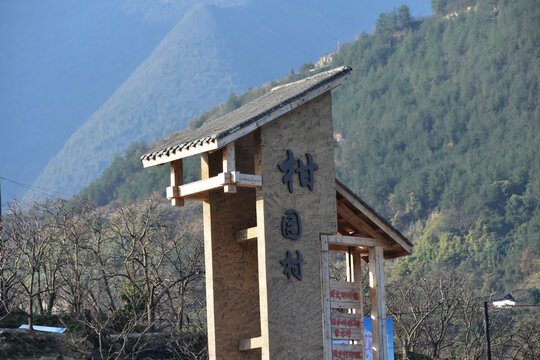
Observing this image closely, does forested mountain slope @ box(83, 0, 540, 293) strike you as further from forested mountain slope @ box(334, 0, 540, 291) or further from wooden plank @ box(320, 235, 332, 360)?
wooden plank @ box(320, 235, 332, 360)

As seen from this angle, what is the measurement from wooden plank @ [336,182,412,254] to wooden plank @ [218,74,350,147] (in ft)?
4.23

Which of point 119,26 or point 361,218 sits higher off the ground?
point 119,26

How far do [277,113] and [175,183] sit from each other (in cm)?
171

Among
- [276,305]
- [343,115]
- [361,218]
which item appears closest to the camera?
[276,305]

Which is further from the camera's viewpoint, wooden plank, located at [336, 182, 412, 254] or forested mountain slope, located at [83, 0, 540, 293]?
forested mountain slope, located at [83, 0, 540, 293]

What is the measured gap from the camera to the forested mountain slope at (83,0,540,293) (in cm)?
7194

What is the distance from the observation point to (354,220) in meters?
12.0

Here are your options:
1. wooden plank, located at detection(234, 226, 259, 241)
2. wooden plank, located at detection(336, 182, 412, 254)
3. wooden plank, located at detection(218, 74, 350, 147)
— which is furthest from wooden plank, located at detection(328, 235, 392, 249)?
wooden plank, located at detection(218, 74, 350, 147)

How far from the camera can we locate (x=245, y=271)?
1110 cm

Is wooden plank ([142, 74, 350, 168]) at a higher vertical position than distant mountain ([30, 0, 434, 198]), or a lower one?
lower

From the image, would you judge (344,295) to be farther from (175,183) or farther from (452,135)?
(452,135)

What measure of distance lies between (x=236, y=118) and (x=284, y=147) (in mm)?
774

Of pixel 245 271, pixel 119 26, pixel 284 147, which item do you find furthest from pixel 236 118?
pixel 119 26

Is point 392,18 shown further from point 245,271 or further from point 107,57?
point 245,271
